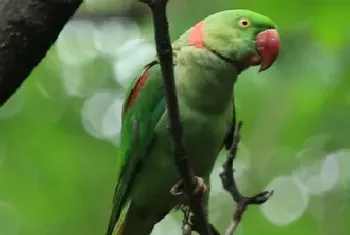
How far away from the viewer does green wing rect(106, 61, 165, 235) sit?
2.22 metres

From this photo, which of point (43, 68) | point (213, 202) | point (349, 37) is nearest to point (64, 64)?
point (43, 68)

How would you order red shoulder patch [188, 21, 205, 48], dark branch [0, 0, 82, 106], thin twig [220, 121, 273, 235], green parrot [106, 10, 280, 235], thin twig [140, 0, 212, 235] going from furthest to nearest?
red shoulder patch [188, 21, 205, 48]
green parrot [106, 10, 280, 235]
thin twig [220, 121, 273, 235]
dark branch [0, 0, 82, 106]
thin twig [140, 0, 212, 235]

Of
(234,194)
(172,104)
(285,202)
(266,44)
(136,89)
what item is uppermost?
(266,44)

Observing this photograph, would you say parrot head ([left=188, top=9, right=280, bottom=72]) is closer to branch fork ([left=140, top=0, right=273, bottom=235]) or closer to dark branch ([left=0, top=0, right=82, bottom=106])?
branch fork ([left=140, top=0, right=273, bottom=235])

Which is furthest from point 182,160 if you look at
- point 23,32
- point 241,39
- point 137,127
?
point 241,39

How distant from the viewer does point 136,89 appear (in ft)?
7.59

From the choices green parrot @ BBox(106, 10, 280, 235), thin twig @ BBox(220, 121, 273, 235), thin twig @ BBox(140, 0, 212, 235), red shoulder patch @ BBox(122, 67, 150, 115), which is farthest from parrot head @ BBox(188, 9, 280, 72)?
thin twig @ BBox(140, 0, 212, 235)

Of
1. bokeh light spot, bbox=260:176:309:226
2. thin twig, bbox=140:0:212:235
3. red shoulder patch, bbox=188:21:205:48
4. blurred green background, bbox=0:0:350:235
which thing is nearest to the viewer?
thin twig, bbox=140:0:212:235

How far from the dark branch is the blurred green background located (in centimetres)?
150

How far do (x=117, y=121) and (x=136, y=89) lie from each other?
6.71 ft

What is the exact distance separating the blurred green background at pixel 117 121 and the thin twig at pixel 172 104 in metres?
1.40

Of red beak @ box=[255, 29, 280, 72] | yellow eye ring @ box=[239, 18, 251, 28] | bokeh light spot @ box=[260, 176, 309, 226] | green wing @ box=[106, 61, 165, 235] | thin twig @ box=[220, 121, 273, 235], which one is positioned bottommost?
bokeh light spot @ box=[260, 176, 309, 226]

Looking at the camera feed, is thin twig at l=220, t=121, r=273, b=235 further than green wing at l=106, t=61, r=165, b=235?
No

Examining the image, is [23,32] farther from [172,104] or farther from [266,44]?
[266,44]
